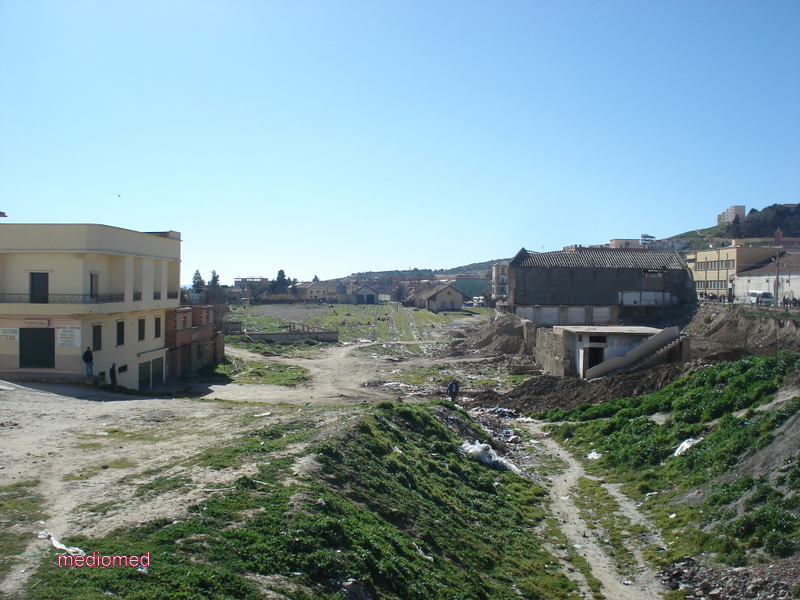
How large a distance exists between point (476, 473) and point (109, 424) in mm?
9155

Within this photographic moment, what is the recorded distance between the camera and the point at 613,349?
1201 inches

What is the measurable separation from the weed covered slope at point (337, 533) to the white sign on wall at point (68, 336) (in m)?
12.1

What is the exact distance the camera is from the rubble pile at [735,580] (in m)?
9.58

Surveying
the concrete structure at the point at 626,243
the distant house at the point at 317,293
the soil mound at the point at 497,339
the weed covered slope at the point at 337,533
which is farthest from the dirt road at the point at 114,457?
the distant house at the point at 317,293

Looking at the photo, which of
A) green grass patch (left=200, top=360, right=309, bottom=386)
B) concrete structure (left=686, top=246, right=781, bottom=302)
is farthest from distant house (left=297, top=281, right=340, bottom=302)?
green grass patch (left=200, top=360, right=309, bottom=386)

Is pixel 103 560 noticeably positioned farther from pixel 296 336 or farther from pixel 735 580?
pixel 296 336

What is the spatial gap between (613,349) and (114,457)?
23891mm

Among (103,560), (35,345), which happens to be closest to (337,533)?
(103,560)

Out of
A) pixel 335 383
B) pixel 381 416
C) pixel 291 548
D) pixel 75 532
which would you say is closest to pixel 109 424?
pixel 381 416

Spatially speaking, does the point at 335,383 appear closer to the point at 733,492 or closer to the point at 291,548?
the point at 733,492

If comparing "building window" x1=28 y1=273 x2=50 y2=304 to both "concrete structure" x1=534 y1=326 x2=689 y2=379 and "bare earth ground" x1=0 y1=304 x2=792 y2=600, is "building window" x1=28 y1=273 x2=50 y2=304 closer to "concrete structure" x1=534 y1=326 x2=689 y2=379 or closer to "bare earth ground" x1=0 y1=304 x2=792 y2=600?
"bare earth ground" x1=0 y1=304 x2=792 y2=600

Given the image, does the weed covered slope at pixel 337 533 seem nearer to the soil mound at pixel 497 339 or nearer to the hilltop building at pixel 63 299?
the hilltop building at pixel 63 299

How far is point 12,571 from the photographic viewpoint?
6.93 meters

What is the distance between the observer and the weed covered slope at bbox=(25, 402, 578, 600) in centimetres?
748
